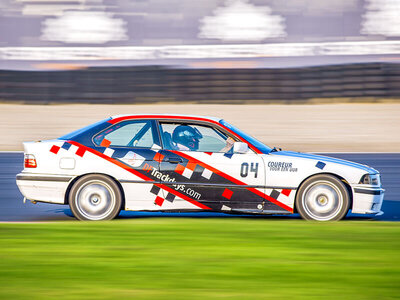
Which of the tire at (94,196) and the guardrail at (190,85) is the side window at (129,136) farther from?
the guardrail at (190,85)

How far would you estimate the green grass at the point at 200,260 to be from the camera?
5.02m

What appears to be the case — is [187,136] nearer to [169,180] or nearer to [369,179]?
[169,180]

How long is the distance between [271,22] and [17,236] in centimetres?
1453

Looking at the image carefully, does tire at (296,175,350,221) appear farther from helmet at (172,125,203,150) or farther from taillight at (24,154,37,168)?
taillight at (24,154,37,168)

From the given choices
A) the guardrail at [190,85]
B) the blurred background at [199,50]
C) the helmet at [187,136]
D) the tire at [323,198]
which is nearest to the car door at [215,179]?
the helmet at [187,136]

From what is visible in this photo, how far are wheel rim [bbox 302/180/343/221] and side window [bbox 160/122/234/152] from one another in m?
1.08

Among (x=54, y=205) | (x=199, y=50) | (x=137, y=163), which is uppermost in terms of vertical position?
(x=199, y=50)

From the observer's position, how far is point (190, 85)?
21016mm

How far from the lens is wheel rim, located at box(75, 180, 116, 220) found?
8312 millimetres

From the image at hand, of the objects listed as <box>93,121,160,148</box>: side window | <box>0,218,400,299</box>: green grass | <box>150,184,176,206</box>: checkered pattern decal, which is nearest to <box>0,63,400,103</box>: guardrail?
<box>93,121,160,148</box>: side window

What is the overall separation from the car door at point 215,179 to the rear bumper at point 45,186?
1172mm

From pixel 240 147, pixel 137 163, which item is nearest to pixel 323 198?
pixel 240 147

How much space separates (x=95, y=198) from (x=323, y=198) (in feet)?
8.64

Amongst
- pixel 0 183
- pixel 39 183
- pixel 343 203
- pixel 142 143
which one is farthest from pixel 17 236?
pixel 0 183
